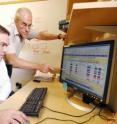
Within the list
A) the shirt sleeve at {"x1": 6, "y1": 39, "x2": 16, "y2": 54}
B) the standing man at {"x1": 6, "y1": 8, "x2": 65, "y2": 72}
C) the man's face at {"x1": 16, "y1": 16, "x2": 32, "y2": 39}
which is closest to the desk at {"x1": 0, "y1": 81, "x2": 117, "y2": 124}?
the standing man at {"x1": 6, "y1": 8, "x2": 65, "y2": 72}

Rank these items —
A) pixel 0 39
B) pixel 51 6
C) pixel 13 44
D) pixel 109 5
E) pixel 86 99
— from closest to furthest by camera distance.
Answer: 1. pixel 109 5
2. pixel 86 99
3. pixel 0 39
4. pixel 13 44
5. pixel 51 6

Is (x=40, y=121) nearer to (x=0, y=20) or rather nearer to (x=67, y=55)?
(x=67, y=55)

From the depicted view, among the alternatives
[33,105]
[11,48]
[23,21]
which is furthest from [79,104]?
[23,21]

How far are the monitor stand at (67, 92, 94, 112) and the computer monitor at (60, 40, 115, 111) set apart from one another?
85mm

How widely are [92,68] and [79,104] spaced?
268mm

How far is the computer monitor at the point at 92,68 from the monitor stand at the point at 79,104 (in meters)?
0.08

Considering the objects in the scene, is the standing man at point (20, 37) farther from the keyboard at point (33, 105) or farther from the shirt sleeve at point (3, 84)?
the keyboard at point (33, 105)

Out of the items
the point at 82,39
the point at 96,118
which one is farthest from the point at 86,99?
the point at 82,39

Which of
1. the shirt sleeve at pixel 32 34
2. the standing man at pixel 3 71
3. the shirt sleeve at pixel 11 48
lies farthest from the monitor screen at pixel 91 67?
the shirt sleeve at pixel 32 34

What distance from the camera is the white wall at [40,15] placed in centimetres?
233

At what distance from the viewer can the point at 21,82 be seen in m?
2.52

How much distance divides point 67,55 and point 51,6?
3.58 ft

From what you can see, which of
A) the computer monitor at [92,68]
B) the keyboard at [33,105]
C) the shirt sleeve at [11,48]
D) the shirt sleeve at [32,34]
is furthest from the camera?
the shirt sleeve at [32,34]

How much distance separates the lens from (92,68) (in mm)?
996
